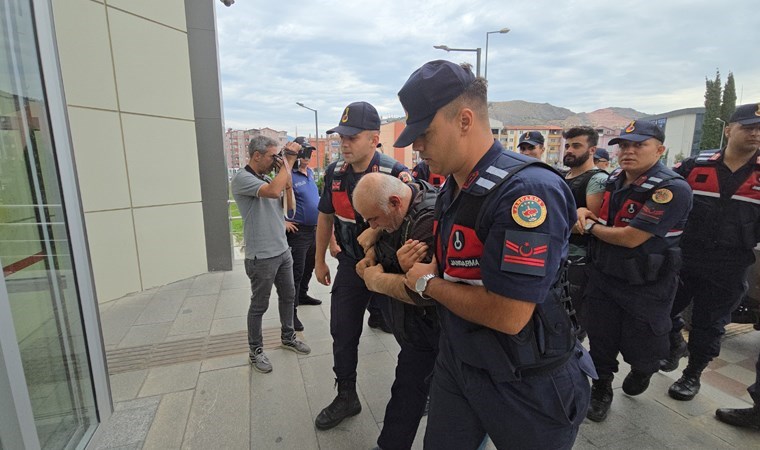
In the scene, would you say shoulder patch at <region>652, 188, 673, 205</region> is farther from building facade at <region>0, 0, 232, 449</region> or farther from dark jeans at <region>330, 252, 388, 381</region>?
building facade at <region>0, 0, 232, 449</region>

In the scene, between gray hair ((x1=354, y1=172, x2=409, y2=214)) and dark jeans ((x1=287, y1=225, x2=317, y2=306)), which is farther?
dark jeans ((x1=287, y1=225, x2=317, y2=306))

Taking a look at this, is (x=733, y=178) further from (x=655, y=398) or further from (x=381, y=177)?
(x=381, y=177)

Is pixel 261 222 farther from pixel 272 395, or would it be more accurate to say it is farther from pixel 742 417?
pixel 742 417

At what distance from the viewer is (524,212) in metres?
1.12

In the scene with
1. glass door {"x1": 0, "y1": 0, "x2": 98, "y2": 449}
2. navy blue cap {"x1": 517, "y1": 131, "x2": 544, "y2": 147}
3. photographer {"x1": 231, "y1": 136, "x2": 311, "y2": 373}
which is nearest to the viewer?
glass door {"x1": 0, "y1": 0, "x2": 98, "y2": 449}

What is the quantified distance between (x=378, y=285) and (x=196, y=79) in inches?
220

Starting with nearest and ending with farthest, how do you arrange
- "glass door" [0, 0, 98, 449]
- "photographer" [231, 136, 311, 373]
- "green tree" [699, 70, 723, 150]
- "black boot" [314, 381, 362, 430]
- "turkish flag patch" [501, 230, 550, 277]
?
"turkish flag patch" [501, 230, 550, 277], "glass door" [0, 0, 98, 449], "black boot" [314, 381, 362, 430], "photographer" [231, 136, 311, 373], "green tree" [699, 70, 723, 150]

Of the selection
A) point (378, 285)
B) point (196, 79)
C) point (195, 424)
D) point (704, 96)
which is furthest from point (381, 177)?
point (704, 96)

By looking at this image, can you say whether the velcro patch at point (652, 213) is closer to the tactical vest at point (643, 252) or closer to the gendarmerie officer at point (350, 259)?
the tactical vest at point (643, 252)

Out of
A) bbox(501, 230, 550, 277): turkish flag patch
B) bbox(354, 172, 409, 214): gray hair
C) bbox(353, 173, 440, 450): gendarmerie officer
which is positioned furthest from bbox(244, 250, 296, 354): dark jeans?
bbox(501, 230, 550, 277): turkish flag patch

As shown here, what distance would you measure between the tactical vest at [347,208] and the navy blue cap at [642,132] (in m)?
1.66

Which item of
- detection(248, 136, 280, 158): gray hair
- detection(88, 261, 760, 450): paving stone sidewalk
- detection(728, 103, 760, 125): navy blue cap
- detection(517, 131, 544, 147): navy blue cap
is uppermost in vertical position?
detection(728, 103, 760, 125): navy blue cap

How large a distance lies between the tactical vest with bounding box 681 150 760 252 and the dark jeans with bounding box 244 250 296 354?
131 inches

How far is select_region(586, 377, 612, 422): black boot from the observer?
2.56 meters
